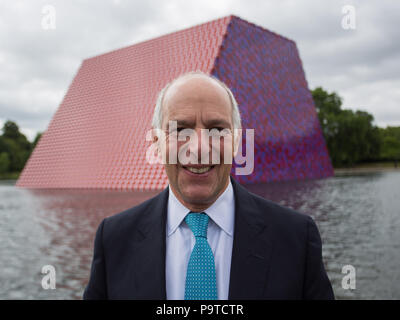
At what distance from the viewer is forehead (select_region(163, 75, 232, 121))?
1374 millimetres

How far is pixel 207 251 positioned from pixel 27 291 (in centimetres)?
378

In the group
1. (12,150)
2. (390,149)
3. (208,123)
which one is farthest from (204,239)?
(12,150)

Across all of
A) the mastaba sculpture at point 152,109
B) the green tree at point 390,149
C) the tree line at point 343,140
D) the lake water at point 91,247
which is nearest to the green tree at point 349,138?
the tree line at point 343,140

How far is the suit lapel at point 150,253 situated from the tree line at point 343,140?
4122 centimetres

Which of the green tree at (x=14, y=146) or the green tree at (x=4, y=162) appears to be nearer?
the green tree at (x=4, y=162)

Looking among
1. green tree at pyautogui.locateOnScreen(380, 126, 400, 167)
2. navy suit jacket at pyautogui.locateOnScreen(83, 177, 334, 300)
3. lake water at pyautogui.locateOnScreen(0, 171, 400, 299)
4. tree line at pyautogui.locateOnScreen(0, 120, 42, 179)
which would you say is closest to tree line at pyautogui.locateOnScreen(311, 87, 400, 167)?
green tree at pyautogui.locateOnScreen(380, 126, 400, 167)

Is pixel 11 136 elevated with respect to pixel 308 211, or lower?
elevated

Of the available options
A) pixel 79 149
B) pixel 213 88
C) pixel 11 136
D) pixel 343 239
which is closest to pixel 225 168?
pixel 213 88

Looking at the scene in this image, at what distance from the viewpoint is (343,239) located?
6.46 metres

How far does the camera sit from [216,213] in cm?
144

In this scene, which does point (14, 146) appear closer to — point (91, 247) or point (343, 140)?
point (343, 140)

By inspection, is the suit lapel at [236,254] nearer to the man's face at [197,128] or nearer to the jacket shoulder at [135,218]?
the jacket shoulder at [135,218]

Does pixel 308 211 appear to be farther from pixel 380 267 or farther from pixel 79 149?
pixel 79 149

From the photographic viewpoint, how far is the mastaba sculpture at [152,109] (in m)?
20.9
